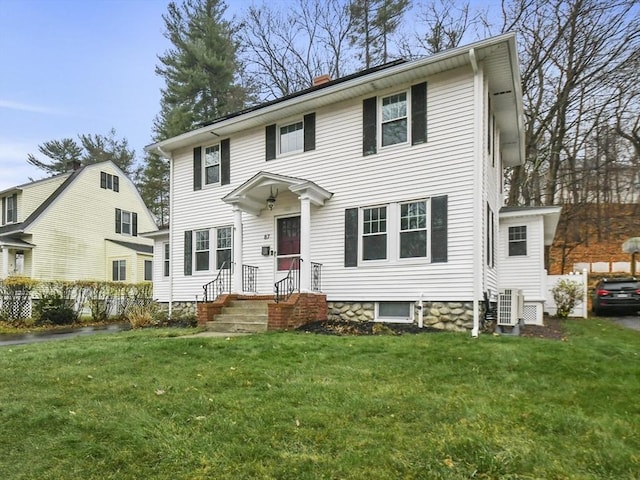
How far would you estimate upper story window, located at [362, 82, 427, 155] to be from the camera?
30.2 ft

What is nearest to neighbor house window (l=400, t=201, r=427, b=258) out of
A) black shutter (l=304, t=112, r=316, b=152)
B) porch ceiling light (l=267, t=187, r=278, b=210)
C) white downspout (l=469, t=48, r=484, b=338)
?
white downspout (l=469, t=48, r=484, b=338)

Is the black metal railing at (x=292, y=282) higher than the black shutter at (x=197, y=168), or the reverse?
the black shutter at (x=197, y=168)

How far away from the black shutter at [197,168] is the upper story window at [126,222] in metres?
13.0

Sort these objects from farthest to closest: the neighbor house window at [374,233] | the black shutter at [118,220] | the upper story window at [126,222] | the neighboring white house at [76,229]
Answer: the upper story window at [126,222]
the black shutter at [118,220]
the neighboring white house at [76,229]
the neighbor house window at [374,233]

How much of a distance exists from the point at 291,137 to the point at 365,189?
2805 mm

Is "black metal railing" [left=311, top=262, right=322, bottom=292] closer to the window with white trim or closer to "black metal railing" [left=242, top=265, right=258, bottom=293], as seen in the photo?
"black metal railing" [left=242, top=265, right=258, bottom=293]

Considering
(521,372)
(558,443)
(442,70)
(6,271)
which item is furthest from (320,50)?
(558,443)

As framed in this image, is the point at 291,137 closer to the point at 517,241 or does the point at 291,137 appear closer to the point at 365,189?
the point at 365,189

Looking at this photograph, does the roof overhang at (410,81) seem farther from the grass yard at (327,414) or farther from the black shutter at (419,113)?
the grass yard at (327,414)

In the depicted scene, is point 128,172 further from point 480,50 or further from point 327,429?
point 327,429

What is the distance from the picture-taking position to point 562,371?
5020mm

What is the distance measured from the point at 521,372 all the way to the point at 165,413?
3.95 meters

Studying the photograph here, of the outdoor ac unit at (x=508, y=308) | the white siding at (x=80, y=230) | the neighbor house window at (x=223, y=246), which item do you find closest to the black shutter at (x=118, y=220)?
the white siding at (x=80, y=230)

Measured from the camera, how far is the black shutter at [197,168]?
12.9 m
